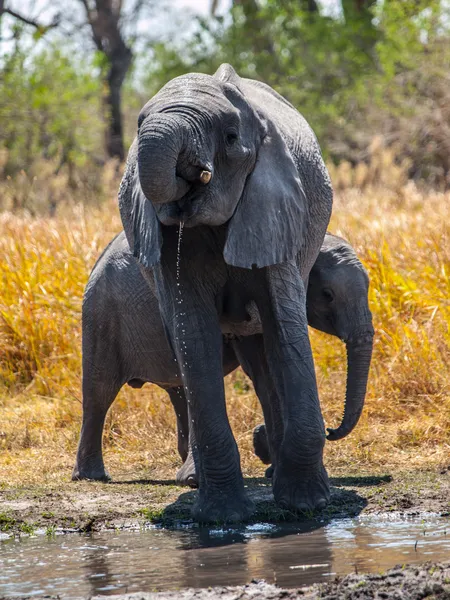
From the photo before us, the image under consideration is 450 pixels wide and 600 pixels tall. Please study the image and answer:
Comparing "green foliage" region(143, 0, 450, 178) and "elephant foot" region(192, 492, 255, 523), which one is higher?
"green foliage" region(143, 0, 450, 178)

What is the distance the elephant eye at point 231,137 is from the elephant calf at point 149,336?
145 cm

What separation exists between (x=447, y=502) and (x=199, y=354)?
1.30 m

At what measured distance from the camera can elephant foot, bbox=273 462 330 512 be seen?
533 cm

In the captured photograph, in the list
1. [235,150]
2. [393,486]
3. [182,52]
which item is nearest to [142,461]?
[393,486]

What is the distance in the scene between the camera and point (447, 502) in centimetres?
546

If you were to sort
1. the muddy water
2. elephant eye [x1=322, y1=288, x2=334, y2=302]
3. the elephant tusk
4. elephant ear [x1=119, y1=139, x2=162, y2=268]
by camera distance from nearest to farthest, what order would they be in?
the muddy water < the elephant tusk < elephant ear [x1=119, y1=139, x2=162, y2=268] < elephant eye [x1=322, y1=288, x2=334, y2=302]

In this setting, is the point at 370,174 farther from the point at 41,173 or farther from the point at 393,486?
the point at 393,486

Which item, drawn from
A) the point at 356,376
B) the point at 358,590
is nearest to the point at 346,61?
the point at 356,376

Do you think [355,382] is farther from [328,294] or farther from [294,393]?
[294,393]

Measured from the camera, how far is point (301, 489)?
5.35 meters

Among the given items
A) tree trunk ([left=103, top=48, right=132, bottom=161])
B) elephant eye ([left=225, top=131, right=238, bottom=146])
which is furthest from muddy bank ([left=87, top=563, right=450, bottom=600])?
tree trunk ([left=103, top=48, right=132, bottom=161])

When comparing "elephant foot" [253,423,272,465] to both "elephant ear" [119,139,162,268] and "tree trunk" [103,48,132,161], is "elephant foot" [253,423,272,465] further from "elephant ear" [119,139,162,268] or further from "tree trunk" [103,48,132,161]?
"tree trunk" [103,48,132,161]

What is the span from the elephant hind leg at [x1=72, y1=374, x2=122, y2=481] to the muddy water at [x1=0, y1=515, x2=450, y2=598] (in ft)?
5.12

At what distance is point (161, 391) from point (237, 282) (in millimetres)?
3057
